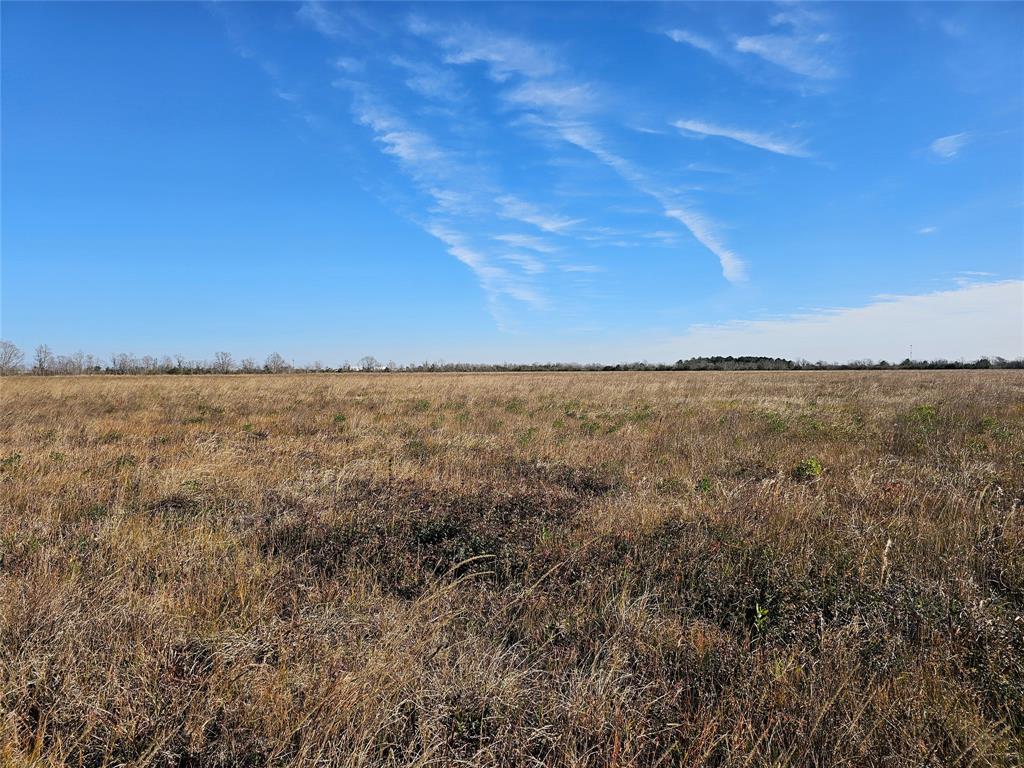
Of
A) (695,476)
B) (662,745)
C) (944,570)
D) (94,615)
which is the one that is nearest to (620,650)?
(662,745)

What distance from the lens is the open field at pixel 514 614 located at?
8.24 feet

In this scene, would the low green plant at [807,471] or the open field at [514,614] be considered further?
the low green plant at [807,471]

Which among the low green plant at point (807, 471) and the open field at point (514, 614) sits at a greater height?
the low green plant at point (807, 471)

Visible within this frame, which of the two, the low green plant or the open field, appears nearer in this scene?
the open field

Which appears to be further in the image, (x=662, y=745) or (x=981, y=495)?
(x=981, y=495)

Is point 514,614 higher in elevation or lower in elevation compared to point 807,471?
lower

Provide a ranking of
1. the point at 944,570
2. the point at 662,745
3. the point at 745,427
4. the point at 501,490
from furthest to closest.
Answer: the point at 745,427 < the point at 501,490 < the point at 944,570 < the point at 662,745

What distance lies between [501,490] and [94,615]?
4594 mm

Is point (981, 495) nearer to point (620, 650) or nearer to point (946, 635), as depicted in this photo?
point (946, 635)

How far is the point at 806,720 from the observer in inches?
104

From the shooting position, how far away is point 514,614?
3.77 metres

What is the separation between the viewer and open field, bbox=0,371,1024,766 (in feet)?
8.24

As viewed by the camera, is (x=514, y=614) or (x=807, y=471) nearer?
(x=514, y=614)

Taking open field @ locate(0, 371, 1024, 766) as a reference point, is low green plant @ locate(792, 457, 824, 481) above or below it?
above
